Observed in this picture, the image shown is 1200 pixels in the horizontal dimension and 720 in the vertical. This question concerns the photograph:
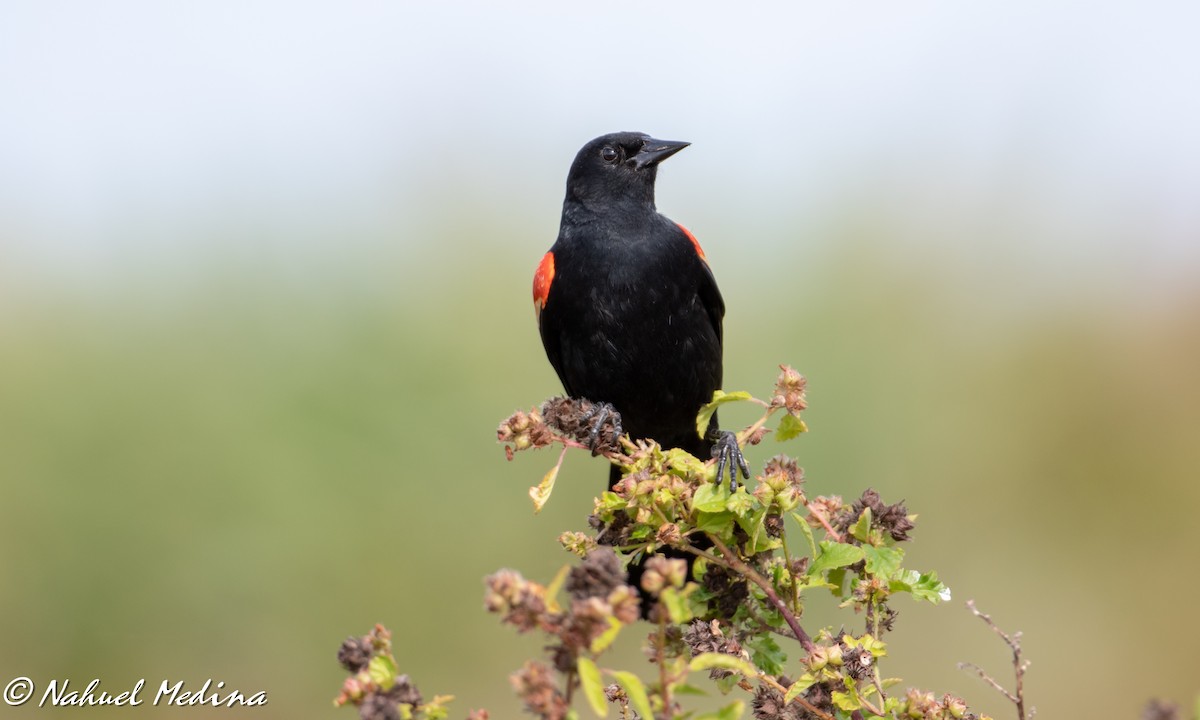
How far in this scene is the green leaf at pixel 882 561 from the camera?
2242 mm

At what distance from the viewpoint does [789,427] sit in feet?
8.30

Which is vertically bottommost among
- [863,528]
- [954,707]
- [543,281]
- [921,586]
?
[954,707]

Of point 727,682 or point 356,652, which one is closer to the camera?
point 356,652

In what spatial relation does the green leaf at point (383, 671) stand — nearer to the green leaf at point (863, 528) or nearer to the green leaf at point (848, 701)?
the green leaf at point (848, 701)

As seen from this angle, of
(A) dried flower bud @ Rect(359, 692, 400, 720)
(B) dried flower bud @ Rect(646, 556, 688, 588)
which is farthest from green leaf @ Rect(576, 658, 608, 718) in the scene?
(A) dried flower bud @ Rect(359, 692, 400, 720)

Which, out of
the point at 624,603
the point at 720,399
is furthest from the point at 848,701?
the point at 624,603

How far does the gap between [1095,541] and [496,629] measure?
14.6 ft

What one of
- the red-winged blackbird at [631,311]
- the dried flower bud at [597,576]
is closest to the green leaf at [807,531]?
the dried flower bud at [597,576]

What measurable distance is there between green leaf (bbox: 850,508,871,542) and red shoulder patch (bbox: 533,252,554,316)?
2213 mm

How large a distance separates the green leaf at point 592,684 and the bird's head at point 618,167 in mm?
3210

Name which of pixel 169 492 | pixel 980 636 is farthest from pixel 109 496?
pixel 980 636

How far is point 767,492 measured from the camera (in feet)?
7.45

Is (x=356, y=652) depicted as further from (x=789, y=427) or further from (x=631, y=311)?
(x=631, y=311)

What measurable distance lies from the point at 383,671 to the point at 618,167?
316cm
